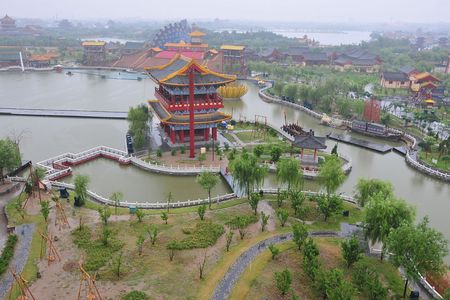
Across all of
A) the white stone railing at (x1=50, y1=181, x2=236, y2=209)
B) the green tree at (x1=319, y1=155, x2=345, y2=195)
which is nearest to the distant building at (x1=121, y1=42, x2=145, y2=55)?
the white stone railing at (x1=50, y1=181, x2=236, y2=209)

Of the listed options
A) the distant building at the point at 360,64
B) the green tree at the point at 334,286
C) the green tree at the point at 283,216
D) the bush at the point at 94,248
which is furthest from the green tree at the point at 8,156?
the distant building at the point at 360,64

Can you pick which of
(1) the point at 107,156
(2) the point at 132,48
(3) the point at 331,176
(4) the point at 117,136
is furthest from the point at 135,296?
(2) the point at 132,48

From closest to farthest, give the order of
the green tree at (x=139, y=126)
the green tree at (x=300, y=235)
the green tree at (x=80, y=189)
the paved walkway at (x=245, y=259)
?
the paved walkway at (x=245, y=259), the green tree at (x=300, y=235), the green tree at (x=80, y=189), the green tree at (x=139, y=126)

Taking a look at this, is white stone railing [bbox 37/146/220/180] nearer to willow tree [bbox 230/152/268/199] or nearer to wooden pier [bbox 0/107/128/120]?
willow tree [bbox 230/152/268/199]

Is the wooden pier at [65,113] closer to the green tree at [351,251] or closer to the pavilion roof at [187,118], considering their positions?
the pavilion roof at [187,118]

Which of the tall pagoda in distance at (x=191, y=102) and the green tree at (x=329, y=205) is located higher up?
the tall pagoda in distance at (x=191, y=102)

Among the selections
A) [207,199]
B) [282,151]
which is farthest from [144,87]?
[207,199]

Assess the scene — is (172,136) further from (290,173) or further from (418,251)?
(418,251)
